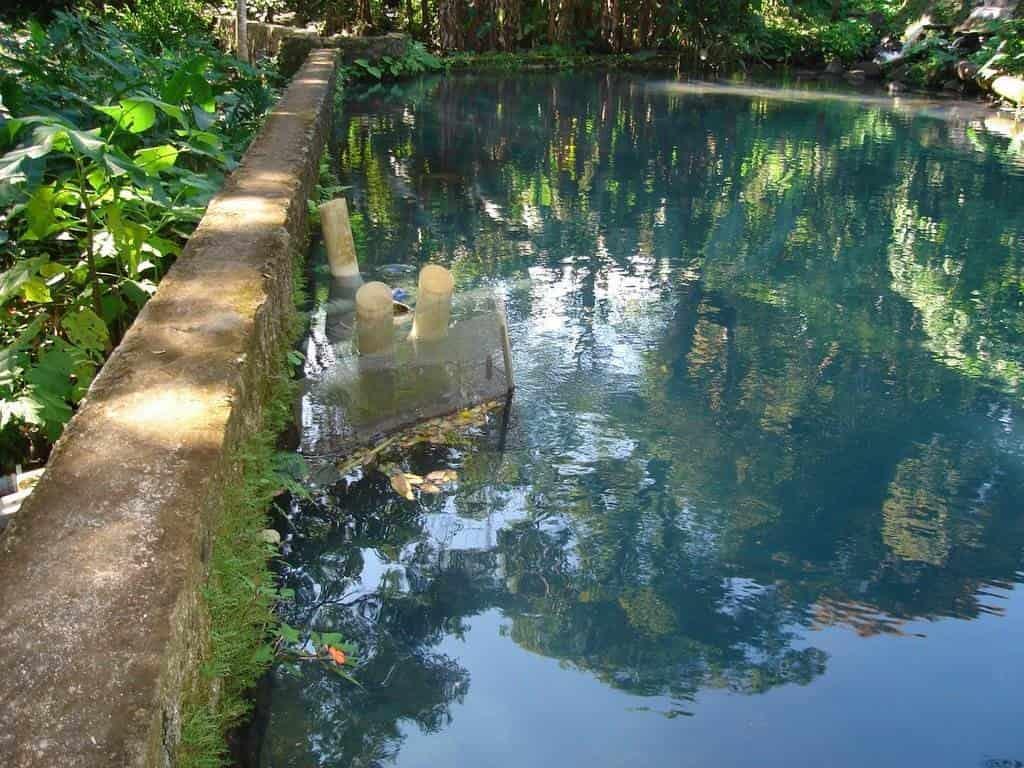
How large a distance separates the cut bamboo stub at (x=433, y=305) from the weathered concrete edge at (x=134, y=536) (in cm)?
91

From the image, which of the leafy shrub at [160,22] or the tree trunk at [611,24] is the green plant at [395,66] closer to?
the leafy shrub at [160,22]

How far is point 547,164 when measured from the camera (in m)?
10.7

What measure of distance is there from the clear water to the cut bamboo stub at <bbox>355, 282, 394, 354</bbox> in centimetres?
58

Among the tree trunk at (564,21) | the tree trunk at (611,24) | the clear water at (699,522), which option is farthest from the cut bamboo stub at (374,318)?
the tree trunk at (611,24)

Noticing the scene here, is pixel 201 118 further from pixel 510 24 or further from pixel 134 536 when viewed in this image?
pixel 510 24

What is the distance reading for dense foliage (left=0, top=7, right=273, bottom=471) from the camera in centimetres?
364

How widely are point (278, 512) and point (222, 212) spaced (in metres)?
1.57

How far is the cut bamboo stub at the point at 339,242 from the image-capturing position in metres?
5.71

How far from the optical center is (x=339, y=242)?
590 cm

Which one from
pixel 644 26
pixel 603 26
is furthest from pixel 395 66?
pixel 644 26

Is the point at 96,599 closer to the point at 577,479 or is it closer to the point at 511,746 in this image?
the point at 511,746

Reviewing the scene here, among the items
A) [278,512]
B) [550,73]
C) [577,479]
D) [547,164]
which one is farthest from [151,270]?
[550,73]

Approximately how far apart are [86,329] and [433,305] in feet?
4.90

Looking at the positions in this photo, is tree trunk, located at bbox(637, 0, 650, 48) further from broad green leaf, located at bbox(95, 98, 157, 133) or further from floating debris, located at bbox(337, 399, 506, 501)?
broad green leaf, located at bbox(95, 98, 157, 133)
